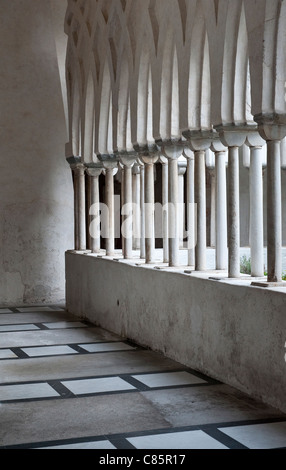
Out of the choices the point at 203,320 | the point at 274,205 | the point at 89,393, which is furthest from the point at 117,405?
the point at 274,205

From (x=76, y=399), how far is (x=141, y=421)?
0.79 metres

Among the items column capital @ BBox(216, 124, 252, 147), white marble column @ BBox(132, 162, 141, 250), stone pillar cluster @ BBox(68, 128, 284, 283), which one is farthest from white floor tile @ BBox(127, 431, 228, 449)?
white marble column @ BBox(132, 162, 141, 250)

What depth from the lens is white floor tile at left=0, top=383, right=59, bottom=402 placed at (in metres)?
5.46

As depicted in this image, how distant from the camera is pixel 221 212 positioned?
22.5ft

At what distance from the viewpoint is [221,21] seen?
6160mm

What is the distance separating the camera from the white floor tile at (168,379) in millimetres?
5828

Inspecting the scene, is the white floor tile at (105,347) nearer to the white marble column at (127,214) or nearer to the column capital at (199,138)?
the white marble column at (127,214)

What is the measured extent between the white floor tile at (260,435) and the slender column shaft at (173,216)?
311 cm

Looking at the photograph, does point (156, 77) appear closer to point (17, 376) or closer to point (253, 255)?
point (253, 255)

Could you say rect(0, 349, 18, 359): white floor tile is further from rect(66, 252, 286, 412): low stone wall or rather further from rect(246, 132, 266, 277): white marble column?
rect(246, 132, 266, 277): white marble column

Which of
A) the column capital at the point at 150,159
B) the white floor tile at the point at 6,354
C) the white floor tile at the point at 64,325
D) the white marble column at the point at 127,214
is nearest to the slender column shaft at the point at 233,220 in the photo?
the column capital at the point at 150,159

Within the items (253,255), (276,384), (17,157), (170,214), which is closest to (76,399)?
(276,384)

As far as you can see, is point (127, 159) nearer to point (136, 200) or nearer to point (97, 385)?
point (136, 200)

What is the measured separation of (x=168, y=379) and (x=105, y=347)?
5.76 ft
